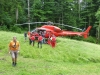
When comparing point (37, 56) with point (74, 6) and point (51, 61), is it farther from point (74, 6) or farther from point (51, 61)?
point (74, 6)

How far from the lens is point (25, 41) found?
82.5 ft

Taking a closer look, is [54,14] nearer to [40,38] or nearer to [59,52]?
[40,38]

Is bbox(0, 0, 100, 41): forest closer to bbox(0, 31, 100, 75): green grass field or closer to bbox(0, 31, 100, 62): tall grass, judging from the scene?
bbox(0, 31, 100, 75): green grass field

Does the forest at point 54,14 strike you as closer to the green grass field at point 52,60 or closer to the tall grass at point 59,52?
the green grass field at point 52,60

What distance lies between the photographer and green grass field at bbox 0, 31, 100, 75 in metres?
16.7

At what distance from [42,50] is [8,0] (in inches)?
472

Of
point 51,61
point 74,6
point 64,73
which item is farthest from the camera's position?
point 74,6

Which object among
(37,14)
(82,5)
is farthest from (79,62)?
(82,5)

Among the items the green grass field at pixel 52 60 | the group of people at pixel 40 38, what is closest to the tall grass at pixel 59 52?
the green grass field at pixel 52 60

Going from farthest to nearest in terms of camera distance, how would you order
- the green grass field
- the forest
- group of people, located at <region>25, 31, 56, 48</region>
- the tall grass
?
the forest → group of people, located at <region>25, 31, 56, 48</region> → the tall grass → the green grass field

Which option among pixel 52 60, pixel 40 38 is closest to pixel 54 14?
pixel 40 38

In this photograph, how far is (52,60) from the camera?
20.8 m

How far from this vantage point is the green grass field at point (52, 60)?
16.7 metres

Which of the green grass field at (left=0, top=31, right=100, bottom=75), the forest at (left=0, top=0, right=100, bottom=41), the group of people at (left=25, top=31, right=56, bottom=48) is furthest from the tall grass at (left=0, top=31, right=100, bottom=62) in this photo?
the forest at (left=0, top=0, right=100, bottom=41)
